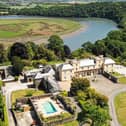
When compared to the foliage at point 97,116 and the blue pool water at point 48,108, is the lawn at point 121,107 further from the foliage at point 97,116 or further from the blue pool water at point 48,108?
the blue pool water at point 48,108

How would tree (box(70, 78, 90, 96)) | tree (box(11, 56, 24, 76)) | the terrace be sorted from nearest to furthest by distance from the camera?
the terrace
tree (box(70, 78, 90, 96))
tree (box(11, 56, 24, 76))

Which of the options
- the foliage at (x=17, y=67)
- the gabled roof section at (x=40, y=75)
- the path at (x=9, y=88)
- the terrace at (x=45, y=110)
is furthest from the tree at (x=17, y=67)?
the terrace at (x=45, y=110)

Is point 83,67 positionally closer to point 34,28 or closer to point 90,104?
point 90,104

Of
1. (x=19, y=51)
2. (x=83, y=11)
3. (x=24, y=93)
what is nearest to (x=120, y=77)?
(x=24, y=93)

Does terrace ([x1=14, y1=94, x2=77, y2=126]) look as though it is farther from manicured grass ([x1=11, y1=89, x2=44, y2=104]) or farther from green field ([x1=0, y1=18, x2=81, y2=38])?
→ green field ([x1=0, y1=18, x2=81, y2=38])

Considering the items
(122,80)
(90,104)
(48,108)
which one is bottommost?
(48,108)

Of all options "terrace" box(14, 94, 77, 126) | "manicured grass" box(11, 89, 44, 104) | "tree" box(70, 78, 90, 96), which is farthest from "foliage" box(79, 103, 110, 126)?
"manicured grass" box(11, 89, 44, 104)
